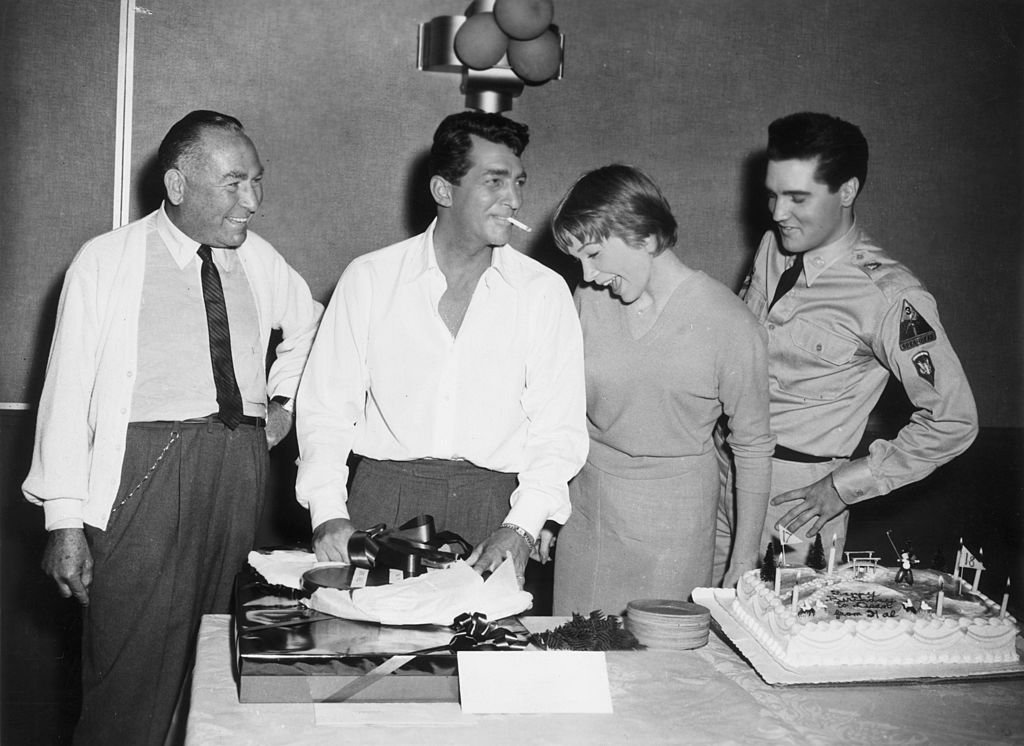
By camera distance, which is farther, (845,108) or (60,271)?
(845,108)

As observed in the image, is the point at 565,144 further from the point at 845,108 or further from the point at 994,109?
the point at 994,109

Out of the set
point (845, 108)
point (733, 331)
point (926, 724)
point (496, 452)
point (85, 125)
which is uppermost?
point (845, 108)

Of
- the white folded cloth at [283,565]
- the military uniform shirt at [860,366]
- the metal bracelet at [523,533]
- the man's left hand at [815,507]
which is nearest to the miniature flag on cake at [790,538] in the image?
the man's left hand at [815,507]

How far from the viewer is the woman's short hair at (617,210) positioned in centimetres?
268

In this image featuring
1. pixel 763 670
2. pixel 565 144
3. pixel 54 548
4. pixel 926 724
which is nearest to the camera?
pixel 926 724

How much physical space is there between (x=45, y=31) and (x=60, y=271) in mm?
863

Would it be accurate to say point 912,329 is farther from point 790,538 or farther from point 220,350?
point 220,350

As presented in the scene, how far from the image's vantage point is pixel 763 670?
196cm

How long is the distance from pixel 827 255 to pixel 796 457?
58cm

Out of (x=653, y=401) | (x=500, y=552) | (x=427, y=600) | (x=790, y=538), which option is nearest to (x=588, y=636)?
(x=427, y=600)

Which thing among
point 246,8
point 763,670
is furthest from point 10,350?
point 763,670

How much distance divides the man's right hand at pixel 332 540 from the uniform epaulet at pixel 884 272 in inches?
62.7

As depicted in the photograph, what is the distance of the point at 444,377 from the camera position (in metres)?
2.69

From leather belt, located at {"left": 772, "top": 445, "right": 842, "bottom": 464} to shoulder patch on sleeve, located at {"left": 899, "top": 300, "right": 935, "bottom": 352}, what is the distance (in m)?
0.38
